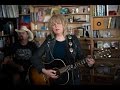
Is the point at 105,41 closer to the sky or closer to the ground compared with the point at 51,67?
closer to the sky

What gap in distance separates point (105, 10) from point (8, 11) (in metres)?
0.81

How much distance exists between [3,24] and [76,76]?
756 mm

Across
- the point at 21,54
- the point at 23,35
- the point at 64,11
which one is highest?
the point at 64,11

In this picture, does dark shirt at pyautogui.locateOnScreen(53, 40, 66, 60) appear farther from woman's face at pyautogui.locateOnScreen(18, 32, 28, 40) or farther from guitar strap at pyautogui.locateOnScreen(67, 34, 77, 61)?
woman's face at pyautogui.locateOnScreen(18, 32, 28, 40)

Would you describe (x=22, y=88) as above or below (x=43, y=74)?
below

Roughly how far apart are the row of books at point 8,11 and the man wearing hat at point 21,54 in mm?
131

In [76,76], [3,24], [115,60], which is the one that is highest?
[3,24]

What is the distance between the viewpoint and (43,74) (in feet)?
5.52

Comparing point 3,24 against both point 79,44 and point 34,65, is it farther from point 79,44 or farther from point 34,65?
point 79,44

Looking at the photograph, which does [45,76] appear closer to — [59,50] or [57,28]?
[59,50]

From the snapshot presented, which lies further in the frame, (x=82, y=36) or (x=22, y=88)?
(x=22, y=88)

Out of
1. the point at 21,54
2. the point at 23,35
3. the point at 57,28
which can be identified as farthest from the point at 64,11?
the point at 21,54

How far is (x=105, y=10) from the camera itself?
168 cm
